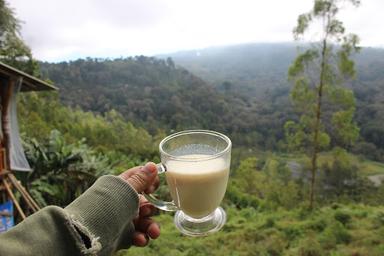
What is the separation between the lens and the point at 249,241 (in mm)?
6066

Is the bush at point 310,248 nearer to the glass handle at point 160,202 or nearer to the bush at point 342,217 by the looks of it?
the bush at point 342,217

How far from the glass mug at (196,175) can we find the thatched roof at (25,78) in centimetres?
484

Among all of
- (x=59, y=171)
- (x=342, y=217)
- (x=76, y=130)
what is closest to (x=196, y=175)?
(x=342, y=217)

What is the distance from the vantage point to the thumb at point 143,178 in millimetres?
1227

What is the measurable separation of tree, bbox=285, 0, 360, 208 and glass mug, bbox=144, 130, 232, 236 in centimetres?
679

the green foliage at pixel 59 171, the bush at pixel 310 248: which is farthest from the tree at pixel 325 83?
the green foliage at pixel 59 171

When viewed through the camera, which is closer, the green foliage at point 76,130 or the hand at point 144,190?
the hand at point 144,190

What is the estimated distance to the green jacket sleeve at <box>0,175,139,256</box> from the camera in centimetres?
86

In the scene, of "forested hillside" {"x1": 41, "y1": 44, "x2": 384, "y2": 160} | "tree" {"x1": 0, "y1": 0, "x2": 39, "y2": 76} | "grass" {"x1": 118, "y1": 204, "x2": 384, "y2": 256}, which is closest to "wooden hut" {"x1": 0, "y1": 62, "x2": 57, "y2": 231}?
"grass" {"x1": 118, "y1": 204, "x2": 384, "y2": 256}

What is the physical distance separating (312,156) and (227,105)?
25.0 meters

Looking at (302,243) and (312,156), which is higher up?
(312,156)

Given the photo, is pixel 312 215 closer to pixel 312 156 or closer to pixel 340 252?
pixel 312 156

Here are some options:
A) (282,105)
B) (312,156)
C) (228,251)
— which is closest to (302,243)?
(228,251)

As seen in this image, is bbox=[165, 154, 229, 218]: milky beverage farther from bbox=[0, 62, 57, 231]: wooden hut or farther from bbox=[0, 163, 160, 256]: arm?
bbox=[0, 62, 57, 231]: wooden hut
